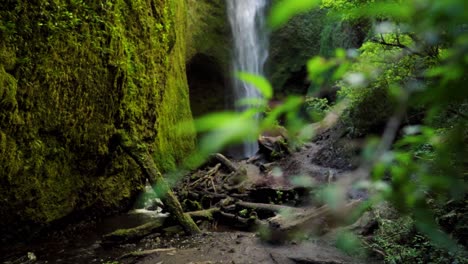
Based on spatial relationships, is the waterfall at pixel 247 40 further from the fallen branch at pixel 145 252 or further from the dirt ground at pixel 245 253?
the fallen branch at pixel 145 252

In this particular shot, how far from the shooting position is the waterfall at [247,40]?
19859 mm

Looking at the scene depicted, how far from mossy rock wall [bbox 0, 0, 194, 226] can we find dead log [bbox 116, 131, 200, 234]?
0.65 meters

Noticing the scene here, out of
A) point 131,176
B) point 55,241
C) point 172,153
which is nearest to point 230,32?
point 172,153

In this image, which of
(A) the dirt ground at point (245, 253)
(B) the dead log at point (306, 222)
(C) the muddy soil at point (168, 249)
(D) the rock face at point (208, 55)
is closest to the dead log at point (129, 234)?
(C) the muddy soil at point (168, 249)

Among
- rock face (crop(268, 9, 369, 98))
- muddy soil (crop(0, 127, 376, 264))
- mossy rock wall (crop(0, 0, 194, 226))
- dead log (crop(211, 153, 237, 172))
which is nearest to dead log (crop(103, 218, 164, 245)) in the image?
muddy soil (crop(0, 127, 376, 264))

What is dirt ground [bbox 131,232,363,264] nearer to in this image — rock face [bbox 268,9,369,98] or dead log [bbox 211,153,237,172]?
dead log [bbox 211,153,237,172]

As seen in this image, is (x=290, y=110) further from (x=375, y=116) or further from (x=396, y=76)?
(x=375, y=116)

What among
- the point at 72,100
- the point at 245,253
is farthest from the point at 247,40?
the point at 245,253

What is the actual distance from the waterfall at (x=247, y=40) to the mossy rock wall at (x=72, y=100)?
35.2ft

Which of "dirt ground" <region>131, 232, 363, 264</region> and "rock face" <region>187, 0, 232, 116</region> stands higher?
"rock face" <region>187, 0, 232, 116</region>

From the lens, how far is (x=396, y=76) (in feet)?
14.7

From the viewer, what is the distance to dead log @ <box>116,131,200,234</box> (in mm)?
7078

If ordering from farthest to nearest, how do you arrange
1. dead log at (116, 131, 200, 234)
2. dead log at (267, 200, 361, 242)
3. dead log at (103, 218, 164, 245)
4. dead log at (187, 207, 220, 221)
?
dead log at (187, 207, 220, 221), dead log at (116, 131, 200, 234), dead log at (103, 218, 164, 245), dead log at (267, 200, 361, 242)

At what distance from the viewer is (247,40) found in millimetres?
20312
